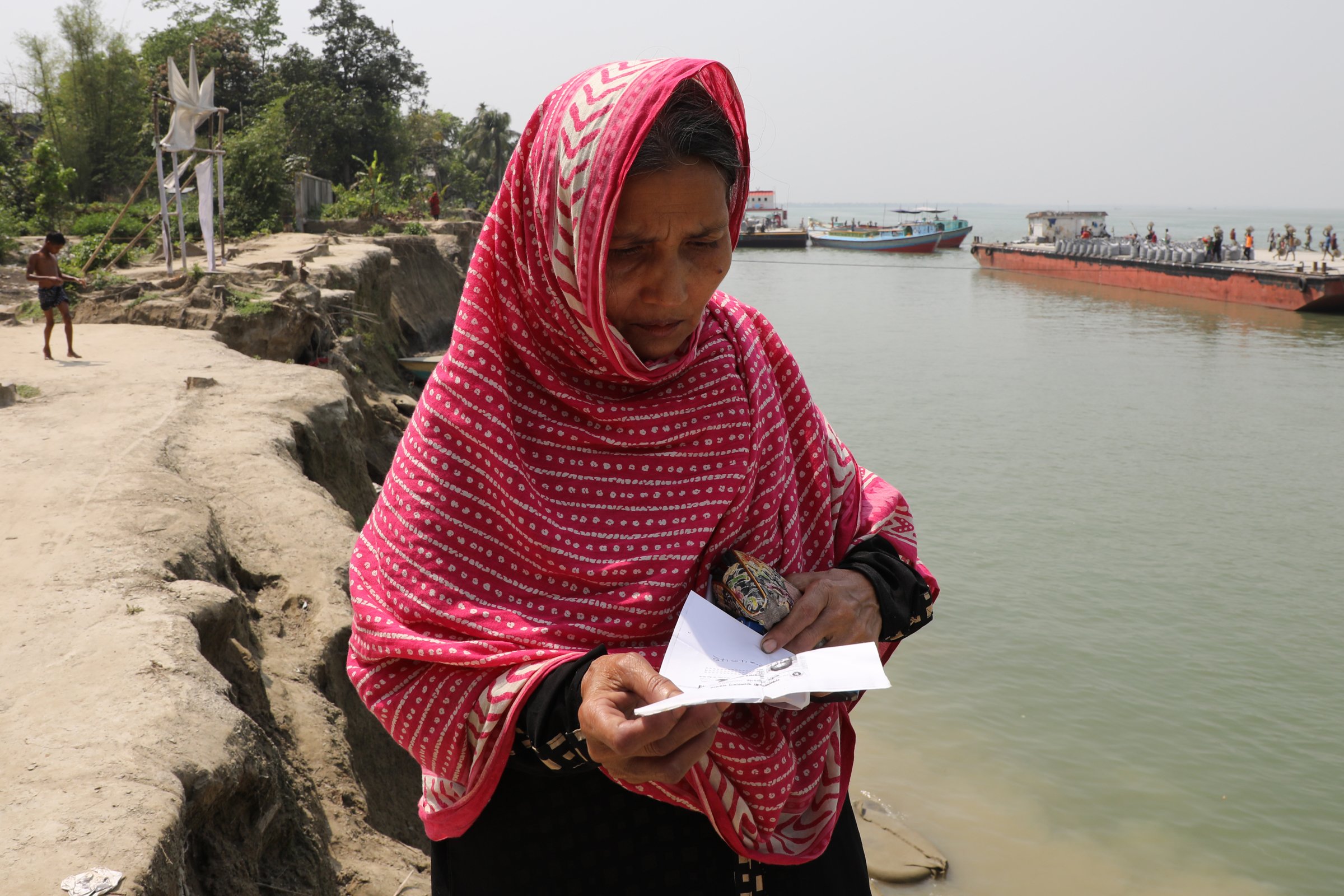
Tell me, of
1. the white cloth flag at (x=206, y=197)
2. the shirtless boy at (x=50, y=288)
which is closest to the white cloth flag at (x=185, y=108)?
the white cloth flag at (x=206, y=197)

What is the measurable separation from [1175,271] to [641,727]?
3163cm

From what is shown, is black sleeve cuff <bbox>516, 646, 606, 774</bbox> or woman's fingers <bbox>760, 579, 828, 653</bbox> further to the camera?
woman's fingers <bbox>760, 579, 828, 653</bbox>

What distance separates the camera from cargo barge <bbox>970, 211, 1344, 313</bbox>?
2428 cm

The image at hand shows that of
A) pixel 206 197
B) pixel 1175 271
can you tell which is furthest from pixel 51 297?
pixel 1175 271

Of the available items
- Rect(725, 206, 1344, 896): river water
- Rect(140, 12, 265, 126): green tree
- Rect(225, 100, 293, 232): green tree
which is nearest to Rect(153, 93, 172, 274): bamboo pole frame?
Rect(225, 100, 293, 232): green tree

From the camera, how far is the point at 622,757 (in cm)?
97

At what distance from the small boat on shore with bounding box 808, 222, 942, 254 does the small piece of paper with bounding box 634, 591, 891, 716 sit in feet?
162

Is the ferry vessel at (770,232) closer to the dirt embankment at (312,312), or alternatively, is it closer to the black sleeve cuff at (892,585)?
the dirt embankment at (312,312)

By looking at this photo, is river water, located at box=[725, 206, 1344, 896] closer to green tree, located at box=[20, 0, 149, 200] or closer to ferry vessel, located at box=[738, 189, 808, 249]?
green tree, located at box=[20, 0, 149, 200]

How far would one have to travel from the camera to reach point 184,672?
2.31 meters

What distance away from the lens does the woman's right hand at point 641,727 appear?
0.96m

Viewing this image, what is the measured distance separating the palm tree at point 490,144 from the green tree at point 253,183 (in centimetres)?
3261

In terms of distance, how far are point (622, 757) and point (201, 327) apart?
8.42m

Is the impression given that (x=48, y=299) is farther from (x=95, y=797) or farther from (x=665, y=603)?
(x=665, y=603)
